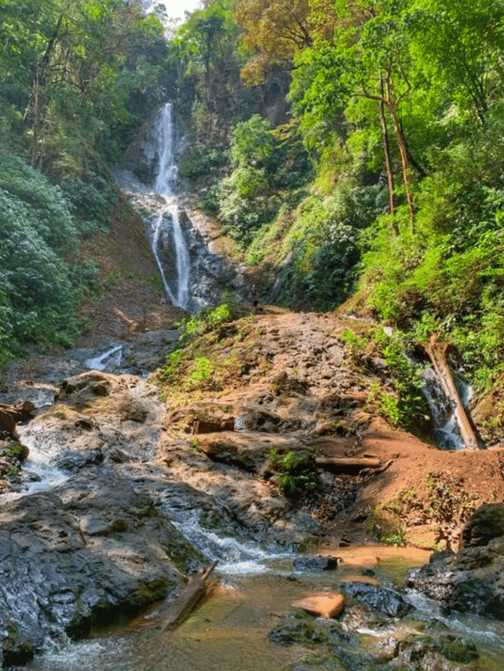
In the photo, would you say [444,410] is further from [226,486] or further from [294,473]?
[226,486]

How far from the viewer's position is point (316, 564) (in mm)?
5367

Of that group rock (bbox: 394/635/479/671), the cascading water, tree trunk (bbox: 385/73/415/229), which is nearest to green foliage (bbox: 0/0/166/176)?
tree trunk (bbox: 385/73/415/229)

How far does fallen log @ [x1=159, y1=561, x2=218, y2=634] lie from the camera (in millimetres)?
3850

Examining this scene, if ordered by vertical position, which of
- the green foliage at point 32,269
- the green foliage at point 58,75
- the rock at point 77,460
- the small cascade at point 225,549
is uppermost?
the green foliage at point 58,75

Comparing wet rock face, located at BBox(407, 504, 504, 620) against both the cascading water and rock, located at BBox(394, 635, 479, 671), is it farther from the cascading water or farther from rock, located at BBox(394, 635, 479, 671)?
the cascading water

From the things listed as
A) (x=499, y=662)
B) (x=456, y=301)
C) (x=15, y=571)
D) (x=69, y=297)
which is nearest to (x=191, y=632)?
(x=15, y=571)

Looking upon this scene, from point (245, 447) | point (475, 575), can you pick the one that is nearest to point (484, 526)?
point (475, 575)

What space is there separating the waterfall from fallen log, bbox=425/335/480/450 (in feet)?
50.0

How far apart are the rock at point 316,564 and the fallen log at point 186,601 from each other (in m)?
1.08

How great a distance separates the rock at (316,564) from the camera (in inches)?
209

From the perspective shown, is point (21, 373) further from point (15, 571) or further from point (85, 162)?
point (85, 162)

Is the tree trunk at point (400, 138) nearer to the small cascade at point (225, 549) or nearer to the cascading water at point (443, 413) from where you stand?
the cascading water at point (443, 413)

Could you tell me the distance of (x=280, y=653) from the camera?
3381 millimetres

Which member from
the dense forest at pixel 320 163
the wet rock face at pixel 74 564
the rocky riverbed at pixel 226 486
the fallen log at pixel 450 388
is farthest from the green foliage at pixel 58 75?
the wet rock face at pixel 74 564
